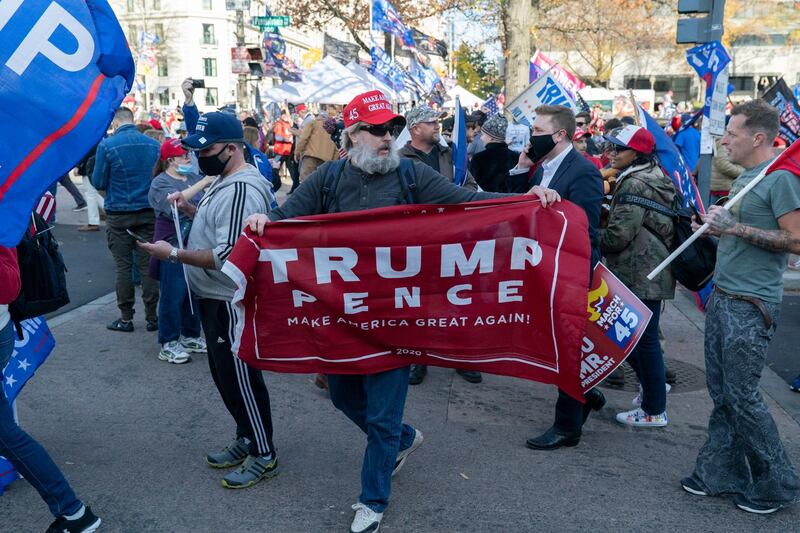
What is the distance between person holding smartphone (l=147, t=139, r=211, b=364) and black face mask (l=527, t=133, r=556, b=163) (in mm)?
2965

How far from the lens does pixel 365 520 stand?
3.57 m

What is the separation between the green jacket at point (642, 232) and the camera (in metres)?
4.84

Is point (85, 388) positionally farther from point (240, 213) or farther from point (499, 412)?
point (499, 412)

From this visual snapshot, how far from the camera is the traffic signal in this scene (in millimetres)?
8359

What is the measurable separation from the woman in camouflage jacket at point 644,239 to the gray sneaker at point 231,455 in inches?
96.3

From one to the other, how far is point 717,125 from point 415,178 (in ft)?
17.3

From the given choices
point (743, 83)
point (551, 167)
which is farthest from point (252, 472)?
point (743, 83)

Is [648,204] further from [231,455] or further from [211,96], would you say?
[211,96]

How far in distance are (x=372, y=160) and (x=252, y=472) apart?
1791mm

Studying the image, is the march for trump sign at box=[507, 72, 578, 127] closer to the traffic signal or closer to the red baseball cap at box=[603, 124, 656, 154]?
the traffic signal

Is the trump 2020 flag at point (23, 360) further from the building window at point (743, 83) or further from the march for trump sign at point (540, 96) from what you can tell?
the building window at point (743, 83)

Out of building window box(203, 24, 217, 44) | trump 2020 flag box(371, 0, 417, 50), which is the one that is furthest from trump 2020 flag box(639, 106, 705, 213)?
building window box(203, 24, 217, 44)

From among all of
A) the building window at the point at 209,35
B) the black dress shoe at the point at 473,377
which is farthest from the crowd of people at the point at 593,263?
the building window at the point at 209,35

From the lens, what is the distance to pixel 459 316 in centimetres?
373
